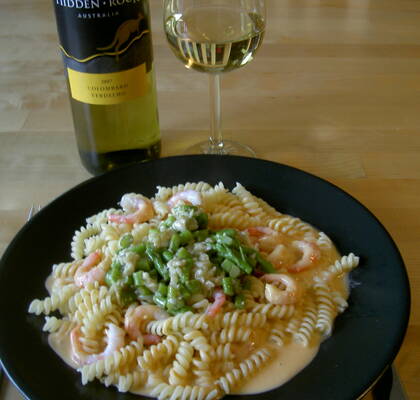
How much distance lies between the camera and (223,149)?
1.94 meters

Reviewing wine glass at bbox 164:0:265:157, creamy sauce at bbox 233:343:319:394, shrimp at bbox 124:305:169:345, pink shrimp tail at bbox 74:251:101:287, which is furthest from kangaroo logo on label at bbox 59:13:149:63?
creamy sauce at bbox 233:343:319:394

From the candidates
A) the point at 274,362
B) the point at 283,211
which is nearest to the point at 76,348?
the point at 274,362

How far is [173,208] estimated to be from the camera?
1.45 meters

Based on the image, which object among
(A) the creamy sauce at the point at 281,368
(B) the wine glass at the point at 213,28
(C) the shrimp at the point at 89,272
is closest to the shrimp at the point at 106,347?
(C) the shrimp at the point at 89,272

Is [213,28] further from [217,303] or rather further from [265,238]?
[217,303]

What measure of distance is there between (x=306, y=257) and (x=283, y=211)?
0.22 meters

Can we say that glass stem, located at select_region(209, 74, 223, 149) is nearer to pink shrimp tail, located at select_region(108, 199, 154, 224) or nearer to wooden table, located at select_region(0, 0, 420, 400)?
wooden table, located at select_region(0, 0, 420, 400)

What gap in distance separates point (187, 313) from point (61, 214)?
525mm

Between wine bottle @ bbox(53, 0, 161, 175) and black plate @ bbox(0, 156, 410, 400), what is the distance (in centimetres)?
18

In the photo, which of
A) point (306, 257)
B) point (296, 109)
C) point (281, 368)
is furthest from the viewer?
point (296, 109)

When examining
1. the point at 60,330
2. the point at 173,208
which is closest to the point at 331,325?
the point at 173,208

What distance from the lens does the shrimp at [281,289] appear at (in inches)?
49.1

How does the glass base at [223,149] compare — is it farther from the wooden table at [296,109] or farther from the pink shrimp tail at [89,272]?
the pink shrimp tail at [89,272]

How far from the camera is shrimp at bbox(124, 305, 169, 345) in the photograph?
1.22 metres
